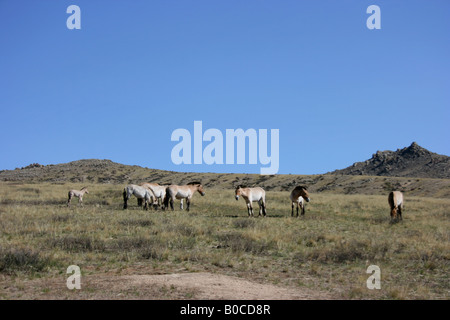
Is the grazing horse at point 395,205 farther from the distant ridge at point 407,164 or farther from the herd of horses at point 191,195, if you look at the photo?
the distant ridge at point 407,164

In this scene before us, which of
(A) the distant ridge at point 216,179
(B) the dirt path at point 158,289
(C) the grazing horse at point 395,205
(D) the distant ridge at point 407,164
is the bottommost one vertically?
(B) the dirt path at point 158,289

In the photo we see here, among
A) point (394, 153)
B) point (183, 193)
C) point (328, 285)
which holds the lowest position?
point (328, 285)

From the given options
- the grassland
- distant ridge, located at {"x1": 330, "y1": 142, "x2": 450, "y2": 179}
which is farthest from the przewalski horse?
distant ridge, located at {"x1": 330, "y1": 142, "x2": 450, "y2": 179}

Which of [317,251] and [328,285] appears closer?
[328,285]

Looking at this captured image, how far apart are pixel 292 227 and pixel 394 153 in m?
109

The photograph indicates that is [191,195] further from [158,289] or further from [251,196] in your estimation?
[158,289]

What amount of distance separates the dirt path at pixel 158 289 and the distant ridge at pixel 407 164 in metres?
96.7

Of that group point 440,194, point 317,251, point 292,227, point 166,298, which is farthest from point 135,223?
point 440,194

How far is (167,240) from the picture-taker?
15602 mm

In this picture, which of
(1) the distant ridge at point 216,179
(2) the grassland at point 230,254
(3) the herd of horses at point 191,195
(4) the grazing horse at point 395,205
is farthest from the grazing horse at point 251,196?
(1) the distant ridge at point 216,179

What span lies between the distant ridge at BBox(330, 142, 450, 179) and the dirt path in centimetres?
9671

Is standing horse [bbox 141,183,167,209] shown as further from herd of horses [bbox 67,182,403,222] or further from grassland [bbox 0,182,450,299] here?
grassland [bbox 0,182,450,299]

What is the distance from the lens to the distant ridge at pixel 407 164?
325ft
